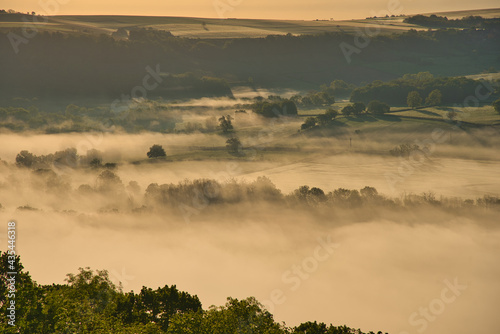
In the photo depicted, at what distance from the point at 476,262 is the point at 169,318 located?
454ft

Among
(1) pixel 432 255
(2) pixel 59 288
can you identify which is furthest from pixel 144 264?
(2) pixel 59 288

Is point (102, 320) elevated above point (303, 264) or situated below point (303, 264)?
below

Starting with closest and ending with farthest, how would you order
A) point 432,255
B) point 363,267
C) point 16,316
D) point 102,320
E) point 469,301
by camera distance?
point 16,316 < point 102,320 < point 469,301 < point 363,267 < point 432,255

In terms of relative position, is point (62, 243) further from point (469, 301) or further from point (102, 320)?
point (102, 320)

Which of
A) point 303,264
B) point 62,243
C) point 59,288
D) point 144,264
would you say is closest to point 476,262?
point 303,264

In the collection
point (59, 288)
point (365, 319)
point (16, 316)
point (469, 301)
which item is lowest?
point (16, 316)

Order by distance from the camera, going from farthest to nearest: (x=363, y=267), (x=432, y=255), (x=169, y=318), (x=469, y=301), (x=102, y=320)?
(x=432, y=255), (x=363, y=267), (x=469, y=301), (x=169, y=318), (x=102, y=320)

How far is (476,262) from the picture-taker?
7205 inches

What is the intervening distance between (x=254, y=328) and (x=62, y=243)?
Answer: 142407mm

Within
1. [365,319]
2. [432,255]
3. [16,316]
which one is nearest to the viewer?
[16,316]

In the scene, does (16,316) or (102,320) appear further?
(102,320)

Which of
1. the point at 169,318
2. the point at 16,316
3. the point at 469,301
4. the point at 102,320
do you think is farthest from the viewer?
the point at 469,301

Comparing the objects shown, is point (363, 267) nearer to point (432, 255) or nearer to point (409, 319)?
point (432, 255)

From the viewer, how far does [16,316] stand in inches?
2253
